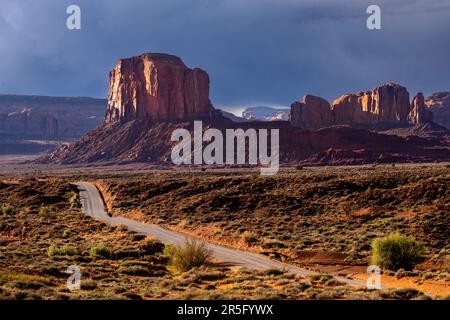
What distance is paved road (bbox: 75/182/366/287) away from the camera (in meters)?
28.8

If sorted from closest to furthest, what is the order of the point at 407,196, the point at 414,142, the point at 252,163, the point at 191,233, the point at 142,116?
the point at 191,233
the point at 407,196
the point at 252,163
the point at 414,142
the point at 142,116

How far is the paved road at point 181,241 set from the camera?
28750mm

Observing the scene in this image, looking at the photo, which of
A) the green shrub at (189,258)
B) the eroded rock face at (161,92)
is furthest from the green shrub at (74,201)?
the eroded rock face at (161,92)

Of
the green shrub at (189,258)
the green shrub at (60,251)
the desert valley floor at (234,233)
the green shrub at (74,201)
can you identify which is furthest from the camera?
the green shrub at (74,201)

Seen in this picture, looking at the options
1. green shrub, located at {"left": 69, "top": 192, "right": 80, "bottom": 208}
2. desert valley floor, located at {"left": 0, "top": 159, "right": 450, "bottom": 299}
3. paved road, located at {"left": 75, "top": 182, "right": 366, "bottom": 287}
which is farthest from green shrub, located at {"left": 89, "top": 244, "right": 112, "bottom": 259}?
green shrub, located at {"left": 69, "top": 192, "right": 80, "bottom": 208}

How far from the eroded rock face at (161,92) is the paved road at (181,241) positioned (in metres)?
107

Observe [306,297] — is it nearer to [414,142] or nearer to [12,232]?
[12,232]

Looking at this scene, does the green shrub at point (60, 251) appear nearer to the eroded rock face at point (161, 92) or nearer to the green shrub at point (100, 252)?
the green shrub at point (100, 252)

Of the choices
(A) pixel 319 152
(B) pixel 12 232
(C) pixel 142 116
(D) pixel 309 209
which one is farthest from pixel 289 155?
(B) pixel 12 232

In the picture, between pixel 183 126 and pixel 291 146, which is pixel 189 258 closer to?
pixel 291 146

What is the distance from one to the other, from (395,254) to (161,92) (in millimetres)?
151970

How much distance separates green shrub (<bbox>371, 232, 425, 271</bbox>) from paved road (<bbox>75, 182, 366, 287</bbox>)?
12.6 ft

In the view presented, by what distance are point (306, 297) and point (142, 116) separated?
163 meters
